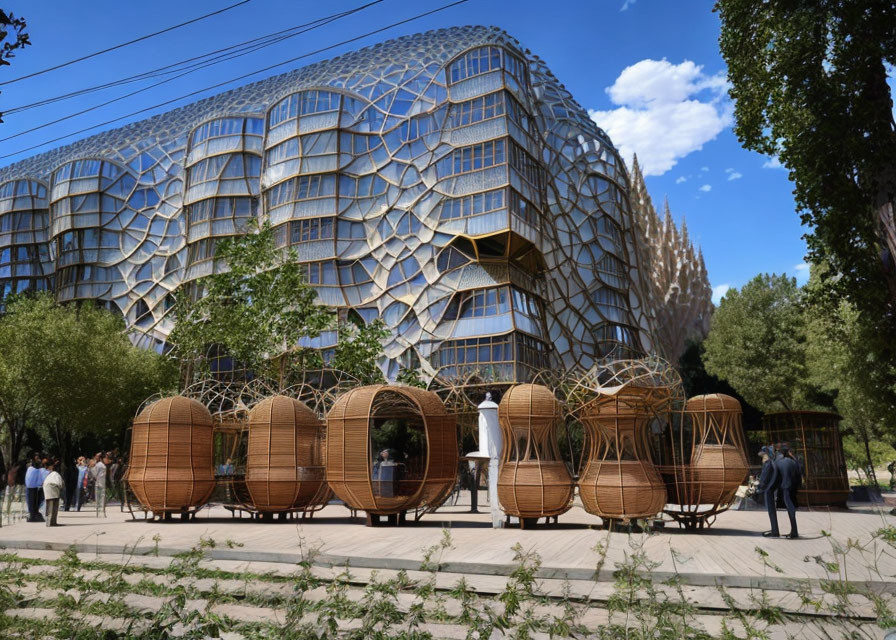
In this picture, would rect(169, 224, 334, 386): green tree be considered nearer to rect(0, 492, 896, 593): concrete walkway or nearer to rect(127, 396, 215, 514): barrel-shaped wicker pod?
rect(127, 396, 215, 514): barrel-shaped wicker pod

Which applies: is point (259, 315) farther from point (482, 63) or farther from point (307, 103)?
point (307, 103)

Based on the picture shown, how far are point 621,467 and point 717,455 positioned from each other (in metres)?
2.21

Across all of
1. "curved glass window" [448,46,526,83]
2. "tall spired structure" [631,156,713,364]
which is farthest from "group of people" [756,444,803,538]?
"tall spired structure" [631,156,713,364]

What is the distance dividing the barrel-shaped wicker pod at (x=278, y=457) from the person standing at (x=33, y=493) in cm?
745

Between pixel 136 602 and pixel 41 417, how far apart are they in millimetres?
36038

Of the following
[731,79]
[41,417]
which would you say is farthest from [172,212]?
[731,79]

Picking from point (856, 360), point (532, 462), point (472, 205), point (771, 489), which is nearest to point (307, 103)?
point (472, 205)

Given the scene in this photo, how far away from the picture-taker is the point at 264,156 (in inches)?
1825

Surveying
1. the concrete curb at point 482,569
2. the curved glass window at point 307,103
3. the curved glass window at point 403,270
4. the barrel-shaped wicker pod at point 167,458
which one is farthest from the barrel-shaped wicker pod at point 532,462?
the curved glass window at point 307,103

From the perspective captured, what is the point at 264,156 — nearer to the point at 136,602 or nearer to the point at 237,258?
the point at 237,258

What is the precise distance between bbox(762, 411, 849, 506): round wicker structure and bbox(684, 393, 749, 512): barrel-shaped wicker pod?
779 centimetres

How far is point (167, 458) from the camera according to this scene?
17.6 meters

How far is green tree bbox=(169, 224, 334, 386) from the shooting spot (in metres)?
28.0

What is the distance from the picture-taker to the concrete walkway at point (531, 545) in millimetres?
8680
